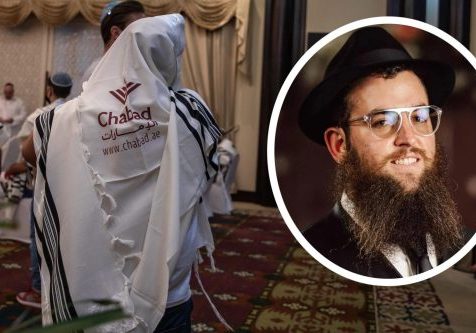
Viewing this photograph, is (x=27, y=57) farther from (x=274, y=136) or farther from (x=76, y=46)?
(x=274, y=136)

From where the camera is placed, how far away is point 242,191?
7.18 m

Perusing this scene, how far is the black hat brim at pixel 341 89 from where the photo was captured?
3.31ft

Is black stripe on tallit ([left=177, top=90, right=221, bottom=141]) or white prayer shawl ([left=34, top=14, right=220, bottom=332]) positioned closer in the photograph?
white prayer shawl ([left=34, top=14, right=220, bottom=332])

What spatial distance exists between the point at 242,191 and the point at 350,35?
20.2 feet

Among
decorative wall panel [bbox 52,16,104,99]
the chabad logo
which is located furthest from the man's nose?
decorative wall panel [bbox 52,16,104,99]

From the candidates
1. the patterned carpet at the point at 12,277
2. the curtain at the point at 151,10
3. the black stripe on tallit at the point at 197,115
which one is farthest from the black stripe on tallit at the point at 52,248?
the curtain at the point at 151,10

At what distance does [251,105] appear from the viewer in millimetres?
7160

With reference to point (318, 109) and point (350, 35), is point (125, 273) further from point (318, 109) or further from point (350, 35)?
point (350, 35)

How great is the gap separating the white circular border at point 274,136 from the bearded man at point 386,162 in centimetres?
1

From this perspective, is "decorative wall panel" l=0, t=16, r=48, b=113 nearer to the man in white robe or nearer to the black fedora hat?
the man in white robe

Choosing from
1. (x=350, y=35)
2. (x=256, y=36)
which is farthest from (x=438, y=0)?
(x=256, y=36)

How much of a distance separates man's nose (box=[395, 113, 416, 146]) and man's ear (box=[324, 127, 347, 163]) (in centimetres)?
11

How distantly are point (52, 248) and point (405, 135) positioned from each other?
2.58 ft

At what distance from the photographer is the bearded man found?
100cm
